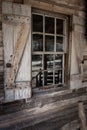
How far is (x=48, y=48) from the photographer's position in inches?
114

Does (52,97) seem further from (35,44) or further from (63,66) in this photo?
(35,44)

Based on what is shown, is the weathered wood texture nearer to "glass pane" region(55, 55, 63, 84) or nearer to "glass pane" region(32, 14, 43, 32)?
"glass pane" region(55, 55, 63, 84)

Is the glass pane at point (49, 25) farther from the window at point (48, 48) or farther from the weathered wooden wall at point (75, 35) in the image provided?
the weathered wooden wall at point (75, 35)

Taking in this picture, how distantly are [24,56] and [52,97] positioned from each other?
0.91m

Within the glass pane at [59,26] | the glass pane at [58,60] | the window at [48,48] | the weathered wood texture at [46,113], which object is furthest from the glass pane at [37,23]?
the weathered wood texture at [46,113]

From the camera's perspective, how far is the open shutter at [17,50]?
2297 millimetres

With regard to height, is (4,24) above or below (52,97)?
above

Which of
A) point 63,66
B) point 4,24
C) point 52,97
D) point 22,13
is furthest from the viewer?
point 63,66

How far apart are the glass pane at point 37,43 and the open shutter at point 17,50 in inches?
8.8

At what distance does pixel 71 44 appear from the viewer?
10.1 ft

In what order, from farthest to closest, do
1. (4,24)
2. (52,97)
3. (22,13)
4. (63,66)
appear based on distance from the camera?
(63,66) < (52,97) < (22,13) < (4,24)

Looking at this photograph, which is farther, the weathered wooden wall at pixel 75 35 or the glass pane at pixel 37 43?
the weathered wooden wall at pixel 75 35

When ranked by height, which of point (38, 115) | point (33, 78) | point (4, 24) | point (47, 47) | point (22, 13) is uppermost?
point (22, 13)

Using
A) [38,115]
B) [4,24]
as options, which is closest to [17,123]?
[38,115]
